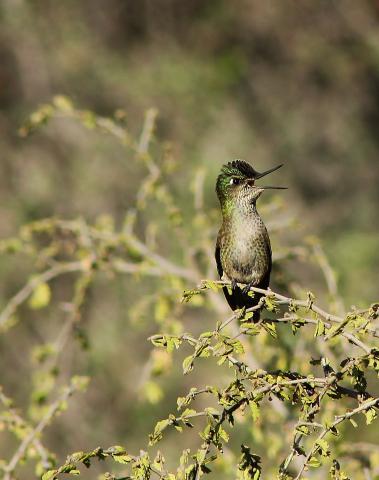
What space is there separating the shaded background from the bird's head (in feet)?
15.5

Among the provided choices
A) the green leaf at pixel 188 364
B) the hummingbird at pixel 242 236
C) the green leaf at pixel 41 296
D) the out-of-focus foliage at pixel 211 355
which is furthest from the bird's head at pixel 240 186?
the green leaf at pixel 188 364

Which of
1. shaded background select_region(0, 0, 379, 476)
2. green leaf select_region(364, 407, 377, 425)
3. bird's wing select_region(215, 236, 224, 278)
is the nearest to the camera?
green leaf select_region(364, 407, 377, 425)

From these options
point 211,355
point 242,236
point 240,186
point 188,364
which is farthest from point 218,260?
point 188,364

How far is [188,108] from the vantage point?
1080cm

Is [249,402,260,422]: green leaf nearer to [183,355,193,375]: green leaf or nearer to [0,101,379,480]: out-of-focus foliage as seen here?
[0,101,379,480]: out-of-focus foliage

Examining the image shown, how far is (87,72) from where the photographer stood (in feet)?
36.0

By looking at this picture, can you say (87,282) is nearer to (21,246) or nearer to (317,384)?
(21,246)

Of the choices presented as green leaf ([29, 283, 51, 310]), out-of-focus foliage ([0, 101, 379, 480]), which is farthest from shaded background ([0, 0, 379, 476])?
green leaf ([29, 283, 51, 310])

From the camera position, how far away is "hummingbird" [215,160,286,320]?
3834mm

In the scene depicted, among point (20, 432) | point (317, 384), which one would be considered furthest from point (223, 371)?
point (317, 384)

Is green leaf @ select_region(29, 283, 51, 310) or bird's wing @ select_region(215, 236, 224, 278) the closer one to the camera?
green leaf @ select_region(29, 283, 51, 310)

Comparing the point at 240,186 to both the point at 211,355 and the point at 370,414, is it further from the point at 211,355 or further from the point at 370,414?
the point at 370,414

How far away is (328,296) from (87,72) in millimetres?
7959

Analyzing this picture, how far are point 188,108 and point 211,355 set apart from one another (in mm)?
8489
